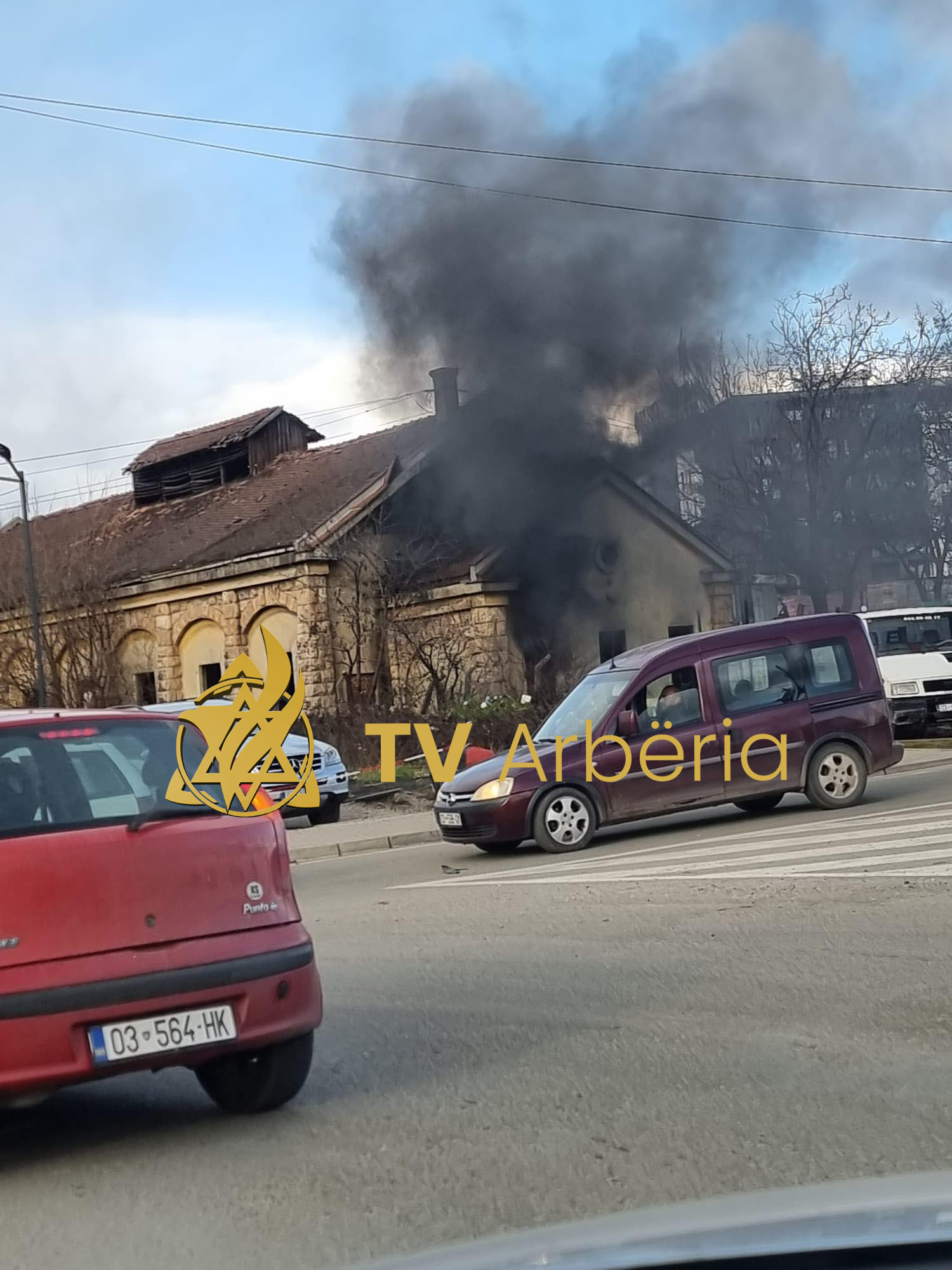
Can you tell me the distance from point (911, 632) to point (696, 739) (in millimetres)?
11380

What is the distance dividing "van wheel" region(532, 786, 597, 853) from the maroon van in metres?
0.01

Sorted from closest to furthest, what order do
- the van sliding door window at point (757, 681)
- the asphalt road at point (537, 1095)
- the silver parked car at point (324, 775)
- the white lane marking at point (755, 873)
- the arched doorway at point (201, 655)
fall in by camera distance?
1. the asphalt road at point (537, 1095)
2. the white lane marking at point (755, 873)
3. the van sliding door window at point (757, 681)
4. the silver parked car at point (324, 775)
5. the arched doorway at point (201, 655)

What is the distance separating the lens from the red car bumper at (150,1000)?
460 cm

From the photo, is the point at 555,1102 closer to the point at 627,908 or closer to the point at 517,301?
the point at 627,908

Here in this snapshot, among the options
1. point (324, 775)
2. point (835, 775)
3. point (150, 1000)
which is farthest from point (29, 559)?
point (150, 1000)

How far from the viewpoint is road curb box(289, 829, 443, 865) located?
16.4 meters

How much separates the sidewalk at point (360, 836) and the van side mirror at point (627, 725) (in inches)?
143

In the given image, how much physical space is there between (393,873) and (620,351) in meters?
20.4

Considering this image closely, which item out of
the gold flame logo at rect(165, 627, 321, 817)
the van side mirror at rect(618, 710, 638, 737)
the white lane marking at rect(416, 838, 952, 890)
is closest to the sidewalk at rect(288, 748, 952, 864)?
the gold flame logo at rect(165, 627, 321, 817)

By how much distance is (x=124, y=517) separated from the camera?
4159 cm

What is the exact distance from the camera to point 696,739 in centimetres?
1435

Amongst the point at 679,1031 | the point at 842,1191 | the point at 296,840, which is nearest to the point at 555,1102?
the point at 679,1031

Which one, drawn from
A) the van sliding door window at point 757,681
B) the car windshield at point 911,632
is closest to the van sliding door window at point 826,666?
the van sliding door window at point 757,681

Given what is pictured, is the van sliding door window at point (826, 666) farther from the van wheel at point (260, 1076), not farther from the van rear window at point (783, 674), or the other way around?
the van wheel at point (260, 1076)
